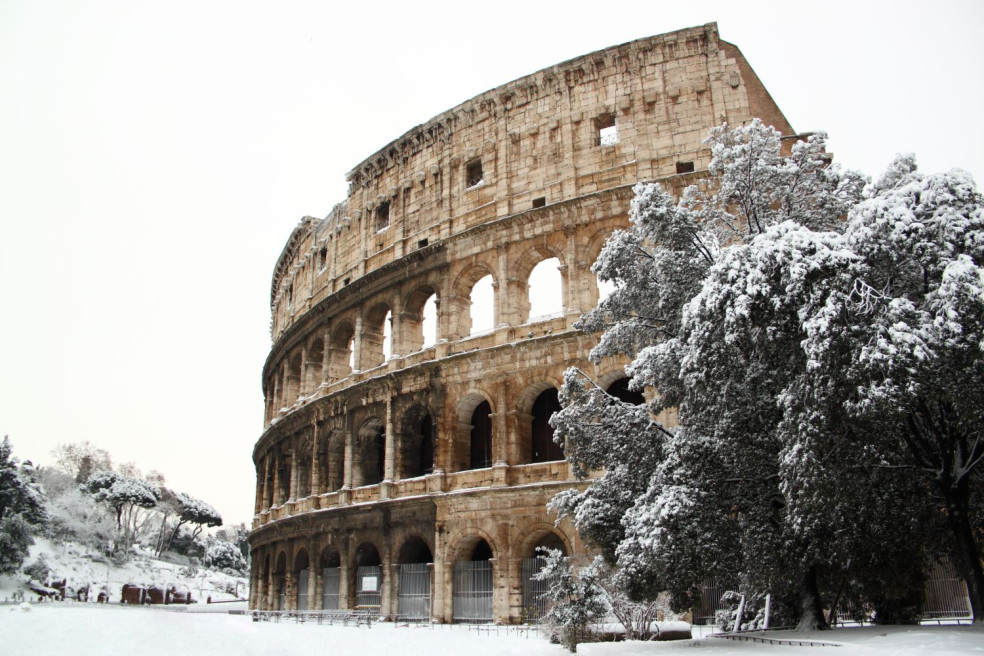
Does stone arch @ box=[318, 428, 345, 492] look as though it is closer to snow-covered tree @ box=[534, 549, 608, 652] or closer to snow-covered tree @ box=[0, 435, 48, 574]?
snow-covered tree @ box=[534, 549, 608, 652]

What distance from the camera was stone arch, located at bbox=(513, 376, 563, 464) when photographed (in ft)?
56.0

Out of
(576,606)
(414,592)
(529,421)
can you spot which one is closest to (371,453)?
(414,592)

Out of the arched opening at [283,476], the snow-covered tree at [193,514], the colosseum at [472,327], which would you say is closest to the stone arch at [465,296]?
the colosseum at [472,327]

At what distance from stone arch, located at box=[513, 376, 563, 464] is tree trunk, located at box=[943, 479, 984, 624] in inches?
352

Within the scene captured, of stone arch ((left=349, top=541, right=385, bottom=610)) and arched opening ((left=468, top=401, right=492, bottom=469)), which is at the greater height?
arched opening ((left=468, top=401, right=492, bottom=469))

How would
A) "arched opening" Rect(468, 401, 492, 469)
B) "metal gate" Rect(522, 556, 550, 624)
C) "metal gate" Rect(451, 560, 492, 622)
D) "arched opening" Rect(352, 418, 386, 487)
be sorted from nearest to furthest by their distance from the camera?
"metal gate" Rect(522, 556, 550, 624)
"metal gate" Rect(451, 560, 492, 622)
"arched opening" Rect(468, 401, 492, 469)
"arched opening" Rect(352, 418, 386, 487)

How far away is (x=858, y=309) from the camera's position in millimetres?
7824

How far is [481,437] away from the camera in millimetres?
18594

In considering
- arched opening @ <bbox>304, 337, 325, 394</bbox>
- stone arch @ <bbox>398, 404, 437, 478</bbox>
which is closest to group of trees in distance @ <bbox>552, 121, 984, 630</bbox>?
stone arch @ <bbox>398, 404, 437, 478</bbox>

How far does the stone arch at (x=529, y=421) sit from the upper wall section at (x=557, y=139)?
450 cm

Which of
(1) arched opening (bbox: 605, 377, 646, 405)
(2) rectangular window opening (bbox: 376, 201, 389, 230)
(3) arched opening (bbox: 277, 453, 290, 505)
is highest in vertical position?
(2) rectangular window opening (bbox: 376, 201, 389, 230)

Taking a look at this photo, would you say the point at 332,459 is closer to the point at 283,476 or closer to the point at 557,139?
the point at 283,476

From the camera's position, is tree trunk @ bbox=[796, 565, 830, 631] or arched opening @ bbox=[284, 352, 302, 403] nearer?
tree trunk @ bbox=[796, 565, 830, 631]

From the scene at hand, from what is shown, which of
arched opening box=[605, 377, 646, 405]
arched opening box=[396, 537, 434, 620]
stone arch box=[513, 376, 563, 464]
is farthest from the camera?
arched opening box=[396, 537, 434, 620]
